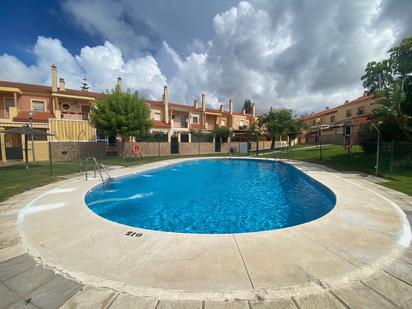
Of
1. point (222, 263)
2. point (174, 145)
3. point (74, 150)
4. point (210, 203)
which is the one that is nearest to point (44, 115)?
point (74, 150)

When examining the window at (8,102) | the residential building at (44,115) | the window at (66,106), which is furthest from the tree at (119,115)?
the window at (8,102)

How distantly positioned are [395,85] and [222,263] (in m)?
15.4

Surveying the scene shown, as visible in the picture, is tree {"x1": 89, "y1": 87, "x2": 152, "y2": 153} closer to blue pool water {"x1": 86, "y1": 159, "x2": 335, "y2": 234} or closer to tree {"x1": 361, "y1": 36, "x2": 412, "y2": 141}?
blue pool water {"x1": 86, "y1": 159, "x2": 335, "y2": 234}

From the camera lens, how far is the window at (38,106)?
2149cm

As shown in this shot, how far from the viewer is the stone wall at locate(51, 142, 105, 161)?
1952 cm

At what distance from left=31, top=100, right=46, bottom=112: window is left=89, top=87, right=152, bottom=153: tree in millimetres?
7761

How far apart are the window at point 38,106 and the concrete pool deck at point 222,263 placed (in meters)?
23.5

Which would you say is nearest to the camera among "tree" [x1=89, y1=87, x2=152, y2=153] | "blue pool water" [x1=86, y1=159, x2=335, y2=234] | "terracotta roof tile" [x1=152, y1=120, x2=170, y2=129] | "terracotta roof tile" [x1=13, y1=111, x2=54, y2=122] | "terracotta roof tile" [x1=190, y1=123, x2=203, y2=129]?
"blue pool water" [x1=86, y1=159, x2=335, y2=234]

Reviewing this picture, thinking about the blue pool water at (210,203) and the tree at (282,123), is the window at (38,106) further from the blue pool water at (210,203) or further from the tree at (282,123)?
the tree at (282,123)

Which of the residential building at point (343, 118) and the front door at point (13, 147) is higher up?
the residential building at point (343, 118)

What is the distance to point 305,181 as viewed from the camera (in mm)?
10898

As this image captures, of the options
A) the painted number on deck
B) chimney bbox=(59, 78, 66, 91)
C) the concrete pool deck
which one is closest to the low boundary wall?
chimney bbox=(59, 78, 66, 91)

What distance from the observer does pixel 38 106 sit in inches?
854

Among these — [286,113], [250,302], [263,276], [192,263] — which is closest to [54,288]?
[192,263]
